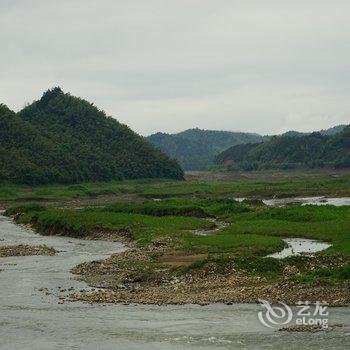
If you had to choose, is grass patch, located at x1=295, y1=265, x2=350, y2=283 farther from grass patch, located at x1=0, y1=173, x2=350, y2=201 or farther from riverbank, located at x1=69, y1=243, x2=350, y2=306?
grass patch, located at x1=0, y1=173, x2=350, y2=201

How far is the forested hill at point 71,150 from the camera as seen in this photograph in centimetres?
14412

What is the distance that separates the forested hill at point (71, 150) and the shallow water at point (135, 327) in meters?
107

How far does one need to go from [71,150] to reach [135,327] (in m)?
147

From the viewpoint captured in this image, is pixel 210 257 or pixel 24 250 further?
pixel 24 250

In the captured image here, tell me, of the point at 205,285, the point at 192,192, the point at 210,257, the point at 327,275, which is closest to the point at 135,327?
the point at 205,285

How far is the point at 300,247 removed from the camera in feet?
151

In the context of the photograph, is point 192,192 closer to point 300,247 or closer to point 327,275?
point 300,247

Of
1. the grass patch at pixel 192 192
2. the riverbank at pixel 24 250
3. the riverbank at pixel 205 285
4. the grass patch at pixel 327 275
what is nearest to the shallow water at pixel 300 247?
the riverbank at pixel 205 285

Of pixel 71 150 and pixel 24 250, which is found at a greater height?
pixel 71 150

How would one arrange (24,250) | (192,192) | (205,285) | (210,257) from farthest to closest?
(192,192), (24,250), (210,257), (205,285)

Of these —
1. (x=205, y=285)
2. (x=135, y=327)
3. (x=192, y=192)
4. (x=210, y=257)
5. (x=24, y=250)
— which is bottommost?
(x=135, y=327)

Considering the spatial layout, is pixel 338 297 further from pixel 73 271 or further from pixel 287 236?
pixel 287 236

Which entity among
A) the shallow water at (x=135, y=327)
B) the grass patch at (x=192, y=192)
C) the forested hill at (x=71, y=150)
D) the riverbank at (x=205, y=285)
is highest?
the forested hill at (x=71, y=150)

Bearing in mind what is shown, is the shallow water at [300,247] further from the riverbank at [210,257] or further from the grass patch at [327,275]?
the grass patch at [327,275]
